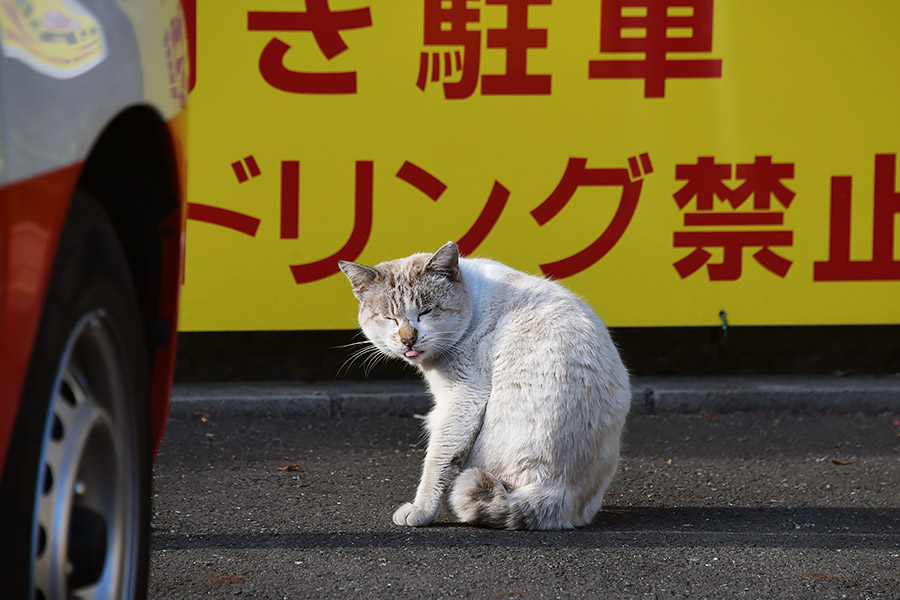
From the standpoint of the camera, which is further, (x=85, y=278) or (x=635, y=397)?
(x=635, y=397)

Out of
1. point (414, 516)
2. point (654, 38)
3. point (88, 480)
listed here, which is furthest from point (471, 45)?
point (88, 480)

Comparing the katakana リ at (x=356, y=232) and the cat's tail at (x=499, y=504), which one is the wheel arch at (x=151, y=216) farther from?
the katakana リ at (x=356, y=232)

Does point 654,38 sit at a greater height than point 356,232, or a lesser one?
greater

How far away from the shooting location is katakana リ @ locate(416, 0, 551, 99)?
5.98 meters

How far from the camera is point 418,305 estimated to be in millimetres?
4098

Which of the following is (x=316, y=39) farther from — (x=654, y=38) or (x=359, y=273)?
(x=359, y=273)

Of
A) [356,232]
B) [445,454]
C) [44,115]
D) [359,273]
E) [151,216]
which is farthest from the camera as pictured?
[356,232]

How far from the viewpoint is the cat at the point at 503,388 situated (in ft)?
12.6

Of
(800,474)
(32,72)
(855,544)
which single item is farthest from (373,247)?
(32,72)

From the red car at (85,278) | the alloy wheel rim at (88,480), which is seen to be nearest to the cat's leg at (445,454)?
the red car at (85,278)

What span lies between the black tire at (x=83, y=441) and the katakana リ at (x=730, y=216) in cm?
435

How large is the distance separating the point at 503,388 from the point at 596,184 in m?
2.44

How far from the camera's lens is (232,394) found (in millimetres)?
6031

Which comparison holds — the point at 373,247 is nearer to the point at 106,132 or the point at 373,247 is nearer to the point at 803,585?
the point at 803,585
